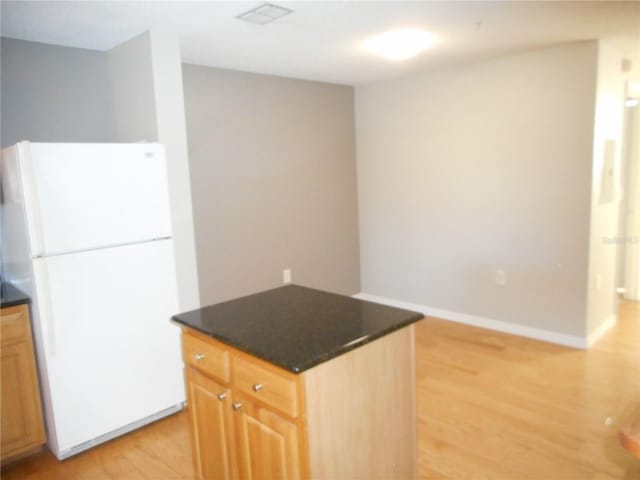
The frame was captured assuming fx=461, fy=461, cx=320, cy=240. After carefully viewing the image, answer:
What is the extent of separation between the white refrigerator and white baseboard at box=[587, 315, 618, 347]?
3089 millimetres

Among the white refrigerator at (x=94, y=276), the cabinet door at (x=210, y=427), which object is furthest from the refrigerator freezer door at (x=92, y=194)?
the cabinet door at (x=210, y=427)

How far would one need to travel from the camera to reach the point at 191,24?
2.62 metres

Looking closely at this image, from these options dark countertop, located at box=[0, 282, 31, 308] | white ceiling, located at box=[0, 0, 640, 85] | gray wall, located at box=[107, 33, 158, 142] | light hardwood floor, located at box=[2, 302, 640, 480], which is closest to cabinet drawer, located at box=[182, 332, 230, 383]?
light hardwood floor, located at box=[2, 302, 640, 480]

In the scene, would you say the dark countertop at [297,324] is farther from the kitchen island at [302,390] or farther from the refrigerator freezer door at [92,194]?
the refrigerator freezer door at [92,194]

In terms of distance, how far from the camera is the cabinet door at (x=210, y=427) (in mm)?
1756

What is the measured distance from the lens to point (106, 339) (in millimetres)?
2459

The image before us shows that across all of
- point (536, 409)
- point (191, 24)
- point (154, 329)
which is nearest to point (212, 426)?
point (154, 329)

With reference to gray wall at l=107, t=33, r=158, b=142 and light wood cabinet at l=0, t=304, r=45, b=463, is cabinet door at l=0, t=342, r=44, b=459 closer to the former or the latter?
light wood cabinet at l=0, t=304, r=45, b=463

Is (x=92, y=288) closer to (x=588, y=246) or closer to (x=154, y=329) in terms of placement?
(x=154, y=329)

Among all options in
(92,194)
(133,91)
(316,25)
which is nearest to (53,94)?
(133,91)

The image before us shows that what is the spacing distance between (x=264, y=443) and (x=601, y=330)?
3.32m

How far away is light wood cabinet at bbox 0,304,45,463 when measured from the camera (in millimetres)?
2295

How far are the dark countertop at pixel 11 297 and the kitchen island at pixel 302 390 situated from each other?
102cm

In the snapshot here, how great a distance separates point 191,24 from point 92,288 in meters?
1.56
